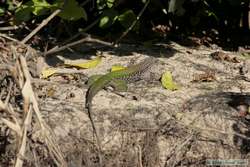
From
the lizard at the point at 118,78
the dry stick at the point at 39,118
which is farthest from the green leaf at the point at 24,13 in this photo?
the dry stick at the point at 39,118

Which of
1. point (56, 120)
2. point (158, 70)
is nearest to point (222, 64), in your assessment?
point (158, 70)

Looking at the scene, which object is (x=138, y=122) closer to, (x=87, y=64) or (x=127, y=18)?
(x=87, y=64)

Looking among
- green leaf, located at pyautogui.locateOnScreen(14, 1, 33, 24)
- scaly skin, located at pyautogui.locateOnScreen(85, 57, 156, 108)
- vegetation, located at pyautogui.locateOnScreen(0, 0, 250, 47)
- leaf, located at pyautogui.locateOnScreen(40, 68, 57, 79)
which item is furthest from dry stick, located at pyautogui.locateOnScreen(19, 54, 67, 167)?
vegetation, located at pyautogui.locateOnScreen(0, 0, 250, 47)

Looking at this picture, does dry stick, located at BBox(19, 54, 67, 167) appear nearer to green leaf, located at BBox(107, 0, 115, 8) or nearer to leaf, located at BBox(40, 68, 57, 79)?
leaf, located at BBox(40, 68, 57, 79)

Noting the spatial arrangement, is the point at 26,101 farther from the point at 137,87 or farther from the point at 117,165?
the point at 137,87

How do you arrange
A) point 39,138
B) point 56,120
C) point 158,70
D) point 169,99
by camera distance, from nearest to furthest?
point 39,138 → point 56,120 → point 169,99 → point 158,70

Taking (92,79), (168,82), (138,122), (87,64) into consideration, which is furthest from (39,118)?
(87,64)

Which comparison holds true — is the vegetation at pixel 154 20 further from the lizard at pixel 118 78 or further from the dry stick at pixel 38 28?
the dry stick at pixel 38 28
